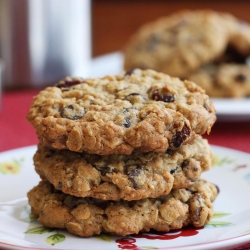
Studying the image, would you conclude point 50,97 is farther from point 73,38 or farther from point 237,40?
point 73,38

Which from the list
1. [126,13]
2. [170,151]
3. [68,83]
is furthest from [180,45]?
[126,13]

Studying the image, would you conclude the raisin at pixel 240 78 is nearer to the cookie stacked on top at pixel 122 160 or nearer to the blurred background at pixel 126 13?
the cookie stacked on top at pixel 122 160

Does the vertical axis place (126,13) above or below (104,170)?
below

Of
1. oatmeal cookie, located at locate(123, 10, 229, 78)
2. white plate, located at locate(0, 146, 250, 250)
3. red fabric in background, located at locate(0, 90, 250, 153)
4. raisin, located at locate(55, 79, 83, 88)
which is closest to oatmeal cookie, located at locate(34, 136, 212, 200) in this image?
white plate, located at locate(0, 146, 250, 250)

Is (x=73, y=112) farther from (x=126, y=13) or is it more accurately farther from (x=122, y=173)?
(x=126, y=13)

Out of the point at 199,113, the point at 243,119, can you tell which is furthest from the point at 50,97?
the point at 243,119

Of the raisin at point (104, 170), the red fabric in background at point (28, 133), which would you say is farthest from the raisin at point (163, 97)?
the red fabric in background at point (28, 133)

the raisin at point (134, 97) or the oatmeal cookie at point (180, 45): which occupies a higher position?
the raisin at point (134, 97)
